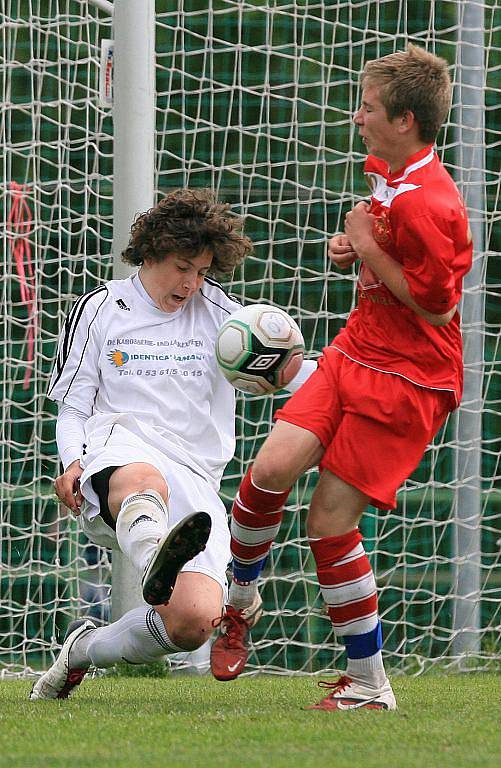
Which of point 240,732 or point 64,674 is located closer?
point 240,732

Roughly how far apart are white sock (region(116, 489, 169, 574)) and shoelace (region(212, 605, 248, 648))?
0.33 m

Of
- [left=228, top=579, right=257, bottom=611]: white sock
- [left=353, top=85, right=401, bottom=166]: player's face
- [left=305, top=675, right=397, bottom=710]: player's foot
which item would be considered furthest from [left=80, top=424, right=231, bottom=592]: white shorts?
[left=353, top=85, right=401, bottom=166]: player's face

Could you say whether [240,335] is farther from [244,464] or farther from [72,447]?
[244,464]

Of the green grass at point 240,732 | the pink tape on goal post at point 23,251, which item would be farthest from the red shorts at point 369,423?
the pink tape on goal post at point 23,251

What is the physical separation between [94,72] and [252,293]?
1537mm

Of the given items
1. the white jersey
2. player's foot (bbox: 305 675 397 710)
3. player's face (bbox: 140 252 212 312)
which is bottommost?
player's foot (bbox: 305 675 397 710)

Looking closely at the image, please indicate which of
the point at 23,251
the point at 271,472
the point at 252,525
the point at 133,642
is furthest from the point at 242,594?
the point at 23,251

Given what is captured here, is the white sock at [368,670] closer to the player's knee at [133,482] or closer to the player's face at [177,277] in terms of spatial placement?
the player's knee at [133,482]

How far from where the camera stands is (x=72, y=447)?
13.2 ft

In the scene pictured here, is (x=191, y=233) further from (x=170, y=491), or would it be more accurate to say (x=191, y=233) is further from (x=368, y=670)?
(x=368, y=670)

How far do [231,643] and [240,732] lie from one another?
1.89ft

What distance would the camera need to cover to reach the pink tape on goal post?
6.55 m

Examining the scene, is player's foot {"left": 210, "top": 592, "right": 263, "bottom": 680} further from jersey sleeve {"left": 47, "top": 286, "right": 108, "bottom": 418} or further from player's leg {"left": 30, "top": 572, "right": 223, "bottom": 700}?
jersey sleeve {"left": 47, "top": 286, "right": 108, "bottom": 418}

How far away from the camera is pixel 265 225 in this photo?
7.62 meters
